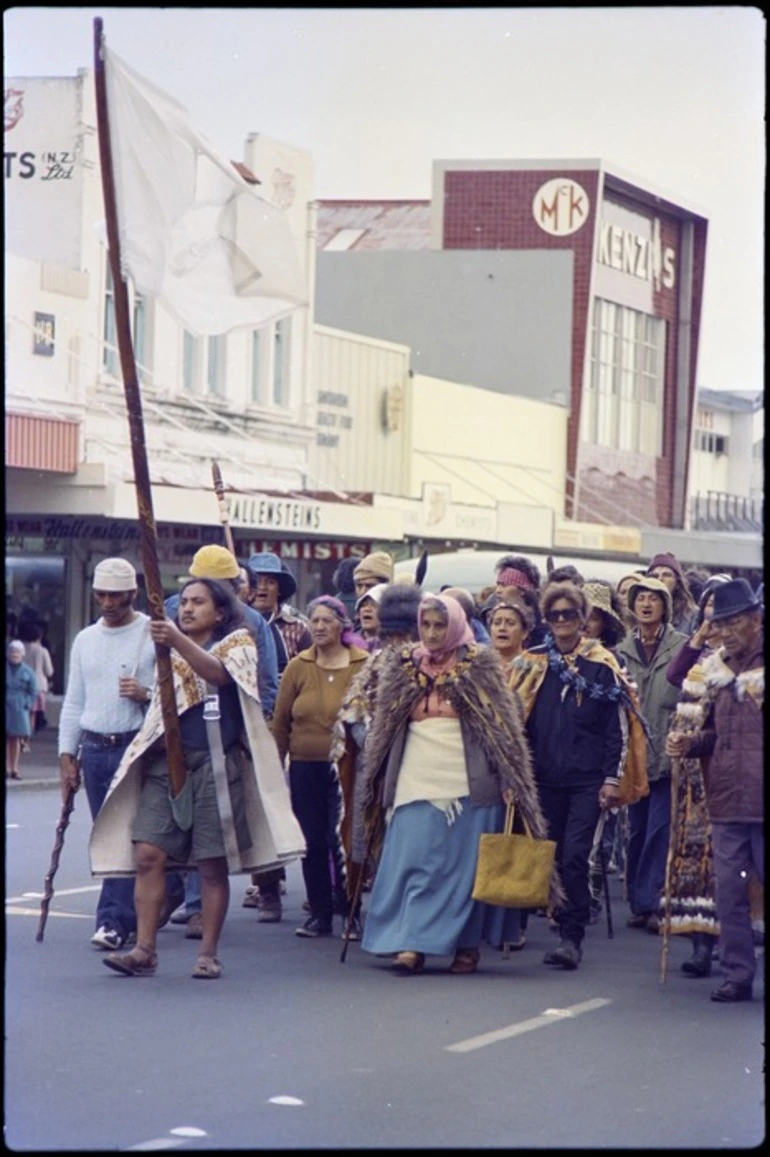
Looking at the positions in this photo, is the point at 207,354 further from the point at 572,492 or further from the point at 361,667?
the point at 361,667

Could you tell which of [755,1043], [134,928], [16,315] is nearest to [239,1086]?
[755,1043]

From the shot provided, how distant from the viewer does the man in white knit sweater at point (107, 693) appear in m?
10.7

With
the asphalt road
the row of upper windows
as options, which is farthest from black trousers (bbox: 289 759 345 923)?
the row of upper windows

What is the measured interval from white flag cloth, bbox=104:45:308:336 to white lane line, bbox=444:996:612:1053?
9.73ft

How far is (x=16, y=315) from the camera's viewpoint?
28.2 meters

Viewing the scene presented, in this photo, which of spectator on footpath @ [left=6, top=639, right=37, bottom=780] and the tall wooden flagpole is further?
spectator on footpath @ [left=6, top=639, right=37, bottom=780]

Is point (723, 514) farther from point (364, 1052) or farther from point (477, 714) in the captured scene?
point (364, 1052)

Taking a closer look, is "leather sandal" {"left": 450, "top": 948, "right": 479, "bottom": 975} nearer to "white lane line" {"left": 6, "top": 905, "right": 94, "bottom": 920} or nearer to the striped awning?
"white lane line" {"left": 6, "top": 905, "right": 94, "bottom": 920}

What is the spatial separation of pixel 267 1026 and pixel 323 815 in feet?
9.67

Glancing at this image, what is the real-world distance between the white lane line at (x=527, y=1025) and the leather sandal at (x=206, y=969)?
1512mm

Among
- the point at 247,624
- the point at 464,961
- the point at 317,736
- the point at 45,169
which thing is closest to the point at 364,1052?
the point at 464,961

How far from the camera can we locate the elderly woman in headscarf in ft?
34.0

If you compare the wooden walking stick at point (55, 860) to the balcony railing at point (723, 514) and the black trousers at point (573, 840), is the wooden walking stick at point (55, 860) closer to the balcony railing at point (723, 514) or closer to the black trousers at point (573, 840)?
the black trousers at point (573, 840)

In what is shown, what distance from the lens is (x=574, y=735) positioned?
10820 millimetres
